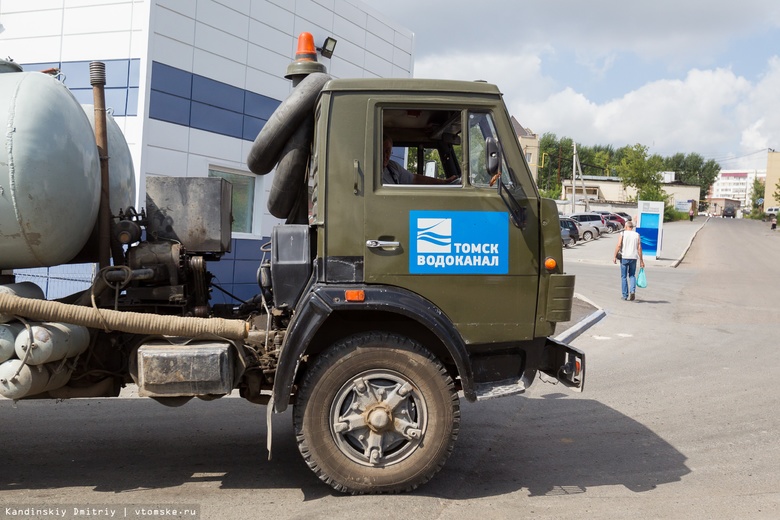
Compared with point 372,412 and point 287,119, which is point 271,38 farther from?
point 372,412

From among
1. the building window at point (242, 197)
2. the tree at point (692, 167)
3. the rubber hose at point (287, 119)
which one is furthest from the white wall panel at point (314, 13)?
the tree at point (692, 167)

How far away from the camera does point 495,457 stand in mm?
5395

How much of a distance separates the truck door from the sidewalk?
20.5 feet

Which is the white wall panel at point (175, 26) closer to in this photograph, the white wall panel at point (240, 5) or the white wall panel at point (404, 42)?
the white wall panel at point (240, 5)

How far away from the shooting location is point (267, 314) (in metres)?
4.77

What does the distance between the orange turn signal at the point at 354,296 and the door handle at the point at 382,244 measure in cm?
31

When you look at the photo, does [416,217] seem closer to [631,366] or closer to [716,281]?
[631,366]

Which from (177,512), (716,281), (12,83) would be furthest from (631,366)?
(716,281)

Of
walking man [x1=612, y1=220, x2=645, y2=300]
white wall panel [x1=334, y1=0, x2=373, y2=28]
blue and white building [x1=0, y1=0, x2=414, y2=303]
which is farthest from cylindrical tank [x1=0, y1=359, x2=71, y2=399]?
walking man [x1=612, y1=220, x2=645, y2=300]

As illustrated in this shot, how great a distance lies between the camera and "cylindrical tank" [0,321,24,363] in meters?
4.11

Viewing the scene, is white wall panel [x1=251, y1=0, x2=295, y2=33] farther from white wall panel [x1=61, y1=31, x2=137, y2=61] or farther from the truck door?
the truck door

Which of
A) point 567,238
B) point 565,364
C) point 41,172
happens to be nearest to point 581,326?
point 565,364

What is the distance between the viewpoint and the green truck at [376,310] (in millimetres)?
4355

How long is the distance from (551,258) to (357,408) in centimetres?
161
